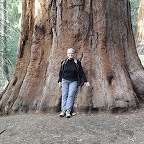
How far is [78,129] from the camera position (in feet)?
16.3

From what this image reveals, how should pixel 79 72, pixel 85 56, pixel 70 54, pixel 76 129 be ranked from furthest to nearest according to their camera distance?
pixel 85 56
pixel 79 72
pixel 70 54
pixel 76 129

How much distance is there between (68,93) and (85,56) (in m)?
0.78

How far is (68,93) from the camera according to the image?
582cm

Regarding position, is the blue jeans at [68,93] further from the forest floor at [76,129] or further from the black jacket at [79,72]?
the forest floor at [76,129]

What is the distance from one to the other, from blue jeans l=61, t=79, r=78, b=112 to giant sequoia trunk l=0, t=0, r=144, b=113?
5.1 inches

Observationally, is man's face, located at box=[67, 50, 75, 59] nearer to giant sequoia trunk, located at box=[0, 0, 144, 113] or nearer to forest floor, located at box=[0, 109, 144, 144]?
giant sequoia trunk, located at box=[0, 0, 144, 113]

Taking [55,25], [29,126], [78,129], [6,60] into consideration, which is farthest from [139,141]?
[6,60]

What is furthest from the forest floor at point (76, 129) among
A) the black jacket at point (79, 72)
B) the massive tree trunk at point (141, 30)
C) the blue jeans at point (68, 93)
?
the massive tree trunk at point (141, 30)

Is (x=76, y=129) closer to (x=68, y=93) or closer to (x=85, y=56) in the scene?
(x=68, y=93)

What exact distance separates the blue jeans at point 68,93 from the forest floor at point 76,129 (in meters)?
0.22

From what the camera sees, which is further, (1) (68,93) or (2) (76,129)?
(1) (68,93)

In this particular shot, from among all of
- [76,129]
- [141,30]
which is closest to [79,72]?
[76,129]

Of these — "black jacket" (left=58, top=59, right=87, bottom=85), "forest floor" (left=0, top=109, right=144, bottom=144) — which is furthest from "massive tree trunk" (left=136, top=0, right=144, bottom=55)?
"forest floor" (left=0, top=109, right=144, bottom=144)

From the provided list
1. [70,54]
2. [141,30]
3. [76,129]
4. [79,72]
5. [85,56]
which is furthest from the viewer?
[141,30]
